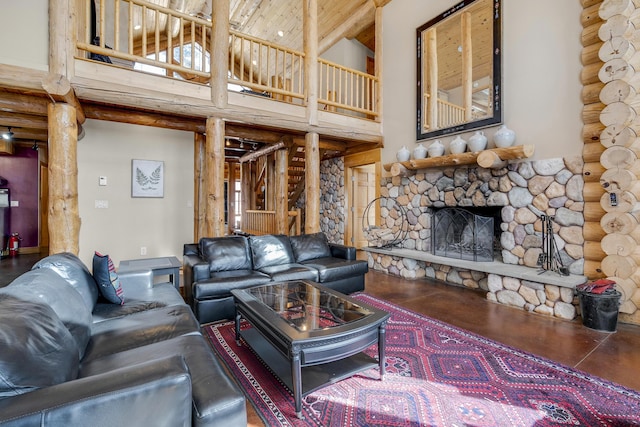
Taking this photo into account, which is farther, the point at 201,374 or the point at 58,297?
the point at 58,297

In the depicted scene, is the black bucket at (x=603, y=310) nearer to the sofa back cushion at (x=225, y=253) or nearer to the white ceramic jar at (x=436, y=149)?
the white ceramic jar at (x=436, y=149)

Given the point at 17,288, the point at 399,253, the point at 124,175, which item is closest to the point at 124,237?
the point at 124,175

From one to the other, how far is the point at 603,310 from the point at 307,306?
277 centimetres

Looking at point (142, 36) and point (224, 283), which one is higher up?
point (142, 36)

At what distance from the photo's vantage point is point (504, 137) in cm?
383

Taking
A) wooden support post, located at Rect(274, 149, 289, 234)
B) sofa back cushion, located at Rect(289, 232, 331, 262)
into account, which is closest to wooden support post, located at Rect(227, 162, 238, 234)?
wooden support post, located at Rect(274, 149, 289, 234)

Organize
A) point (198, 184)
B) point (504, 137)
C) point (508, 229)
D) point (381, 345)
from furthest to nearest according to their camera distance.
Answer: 1. point (198, 184)
2. point (508, 229)
3. point (504, 137)
4. point (381, 345)

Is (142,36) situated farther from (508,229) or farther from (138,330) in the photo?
(508,229)

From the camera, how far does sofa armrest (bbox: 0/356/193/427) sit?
0.84m

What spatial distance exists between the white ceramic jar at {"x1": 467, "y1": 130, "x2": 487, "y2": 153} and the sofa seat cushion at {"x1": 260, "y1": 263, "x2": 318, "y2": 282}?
8.94ft

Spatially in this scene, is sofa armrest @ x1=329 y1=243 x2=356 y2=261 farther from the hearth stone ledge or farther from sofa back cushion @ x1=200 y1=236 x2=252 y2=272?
sofa back cushion @ x1=200 y1=236 x2=252 y2=272

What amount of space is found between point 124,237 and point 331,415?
476cm

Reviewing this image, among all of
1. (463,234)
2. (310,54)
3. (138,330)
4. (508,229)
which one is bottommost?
(138,330)

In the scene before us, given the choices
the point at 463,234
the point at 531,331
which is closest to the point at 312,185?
the point at 463,234
